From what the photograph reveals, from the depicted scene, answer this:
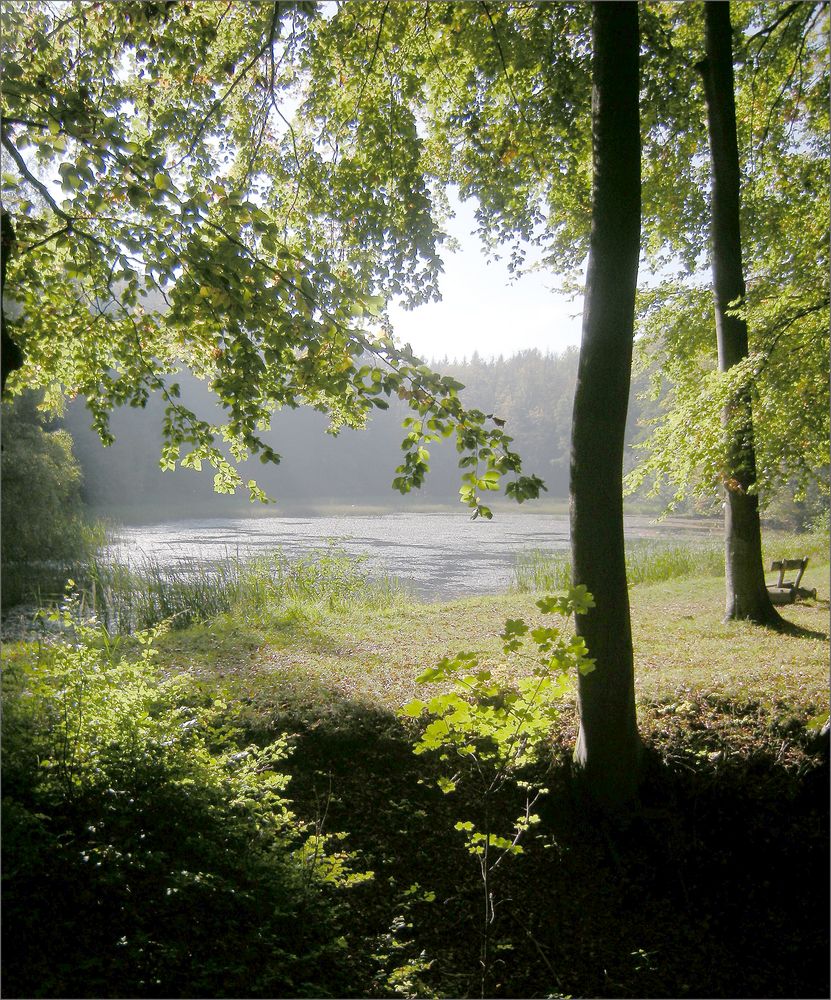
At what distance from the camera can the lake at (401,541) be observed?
1322 centimetres

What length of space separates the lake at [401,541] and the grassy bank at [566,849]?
21.9 ft

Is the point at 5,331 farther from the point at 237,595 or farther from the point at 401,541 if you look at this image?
the point at 401,541

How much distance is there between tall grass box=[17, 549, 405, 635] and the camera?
8.02 meters

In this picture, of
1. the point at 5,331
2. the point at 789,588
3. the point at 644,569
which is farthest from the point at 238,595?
the point at 789,588

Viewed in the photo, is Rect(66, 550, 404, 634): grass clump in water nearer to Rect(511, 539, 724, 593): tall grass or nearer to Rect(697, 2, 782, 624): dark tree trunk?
Rect(511, 539, 724, 593): tall grass

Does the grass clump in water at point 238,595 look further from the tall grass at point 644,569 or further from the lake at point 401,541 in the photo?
the tall grass at point 644,569

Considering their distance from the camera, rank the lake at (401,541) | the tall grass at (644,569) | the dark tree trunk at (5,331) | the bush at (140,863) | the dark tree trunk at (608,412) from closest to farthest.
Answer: the bush at (140,863) → the dark tree trunk at (5,331) → the dark tree trunk at (608,412) → the tall grass at (644,569) → the lake at (401,541)

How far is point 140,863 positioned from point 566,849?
241cm

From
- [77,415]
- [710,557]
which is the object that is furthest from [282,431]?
[710,557]

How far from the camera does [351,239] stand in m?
4.67

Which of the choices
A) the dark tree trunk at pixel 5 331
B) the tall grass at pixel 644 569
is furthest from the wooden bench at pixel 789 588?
the dark tree trunk at pixel 5 331

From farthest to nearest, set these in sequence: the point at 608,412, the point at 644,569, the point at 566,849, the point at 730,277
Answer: the point at 644,569
the point at 730,277
the point at 566,849
the point at 608,412

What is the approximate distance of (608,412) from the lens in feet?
11.2

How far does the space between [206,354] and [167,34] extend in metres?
1.77
